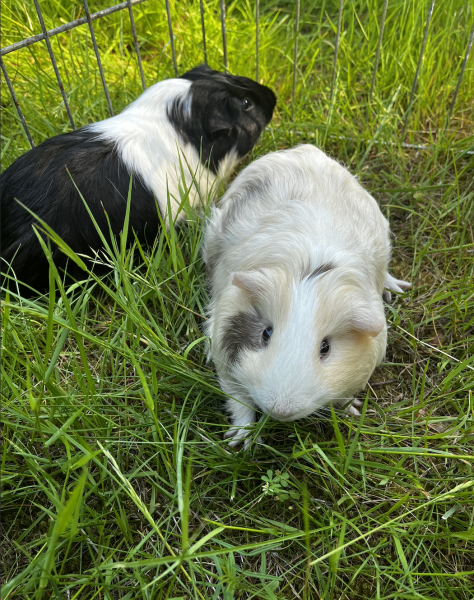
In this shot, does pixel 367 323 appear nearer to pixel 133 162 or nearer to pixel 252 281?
pixel 252 281

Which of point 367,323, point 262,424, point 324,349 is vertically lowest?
point 262,424

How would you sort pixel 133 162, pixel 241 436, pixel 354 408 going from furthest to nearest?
pixel 133 162 → pixel 354 408 → pixel 241 436

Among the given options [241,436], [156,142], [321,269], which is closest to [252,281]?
[321,269]

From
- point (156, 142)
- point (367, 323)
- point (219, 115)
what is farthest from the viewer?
point (219, 115)

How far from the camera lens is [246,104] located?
3041 millimetres

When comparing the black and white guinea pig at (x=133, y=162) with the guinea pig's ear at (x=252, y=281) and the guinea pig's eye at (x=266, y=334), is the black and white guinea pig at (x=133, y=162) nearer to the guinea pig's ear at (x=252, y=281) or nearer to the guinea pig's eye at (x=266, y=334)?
the guinea pig's ear at (x=252, y=281)

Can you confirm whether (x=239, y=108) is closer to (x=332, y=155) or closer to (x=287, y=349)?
(x=332, y=155)

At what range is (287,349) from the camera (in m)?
1.59

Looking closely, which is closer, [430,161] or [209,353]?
[209,353]

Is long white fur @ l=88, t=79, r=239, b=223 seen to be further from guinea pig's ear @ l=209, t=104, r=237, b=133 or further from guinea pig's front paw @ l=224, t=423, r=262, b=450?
guinea pig's front paw @ l=224, t=423, r=262, b=450

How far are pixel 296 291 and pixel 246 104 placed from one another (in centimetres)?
184

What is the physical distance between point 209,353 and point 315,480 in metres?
0.70

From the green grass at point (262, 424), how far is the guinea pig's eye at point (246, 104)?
0.35m

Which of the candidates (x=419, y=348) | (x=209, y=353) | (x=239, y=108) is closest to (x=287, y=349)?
(x=209, y=353)
